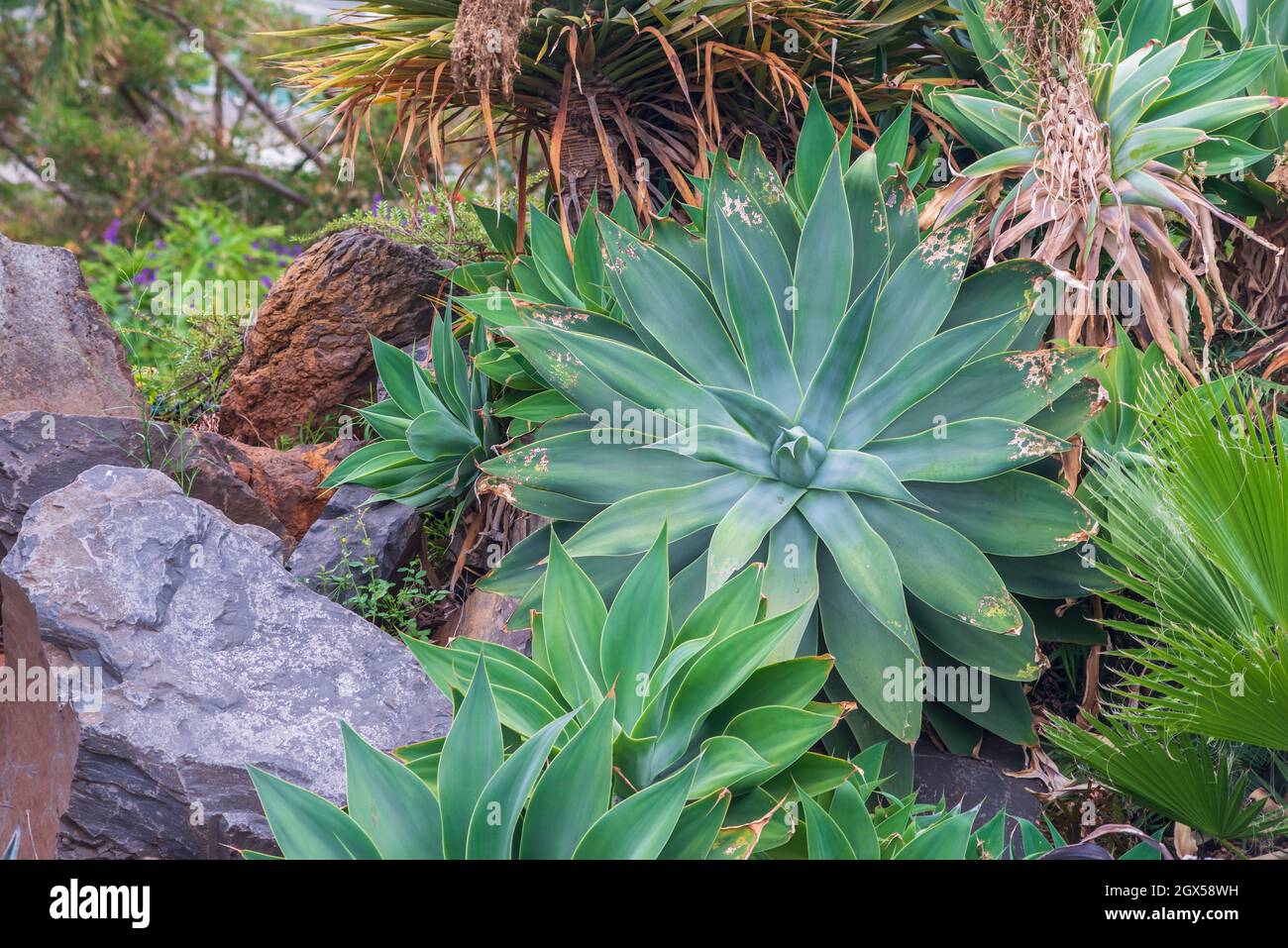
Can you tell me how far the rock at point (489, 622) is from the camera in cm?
316

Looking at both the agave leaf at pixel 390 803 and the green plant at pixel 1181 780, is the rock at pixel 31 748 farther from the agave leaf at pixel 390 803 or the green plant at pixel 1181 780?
the green plant at pixel 1181 780

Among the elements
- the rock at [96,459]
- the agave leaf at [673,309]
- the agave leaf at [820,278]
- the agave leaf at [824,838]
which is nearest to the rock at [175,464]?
the rock at [96,459]

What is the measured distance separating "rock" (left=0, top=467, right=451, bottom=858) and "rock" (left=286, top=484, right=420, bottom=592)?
34 centimetres

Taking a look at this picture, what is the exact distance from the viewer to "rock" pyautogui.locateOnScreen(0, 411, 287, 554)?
341 centimetres

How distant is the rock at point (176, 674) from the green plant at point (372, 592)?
0.35 m

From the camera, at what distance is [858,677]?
2545mm

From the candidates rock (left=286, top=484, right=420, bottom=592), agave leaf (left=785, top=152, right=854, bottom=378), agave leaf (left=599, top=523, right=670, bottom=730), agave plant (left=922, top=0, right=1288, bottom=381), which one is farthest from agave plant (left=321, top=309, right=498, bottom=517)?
agave plant (left=922, top=0, right=1288, bottom=381)

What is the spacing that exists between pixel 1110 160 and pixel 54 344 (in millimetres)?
3562

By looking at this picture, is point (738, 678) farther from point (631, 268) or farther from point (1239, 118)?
point (1239, 118)

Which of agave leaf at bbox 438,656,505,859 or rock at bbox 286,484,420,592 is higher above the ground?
rock at bbox 286,484,420,592

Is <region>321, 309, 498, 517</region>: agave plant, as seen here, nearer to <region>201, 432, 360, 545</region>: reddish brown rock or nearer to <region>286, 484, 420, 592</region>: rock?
<region>286, 484, 420, 592</region>: rock

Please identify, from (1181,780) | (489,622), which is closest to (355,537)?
(489,622)
